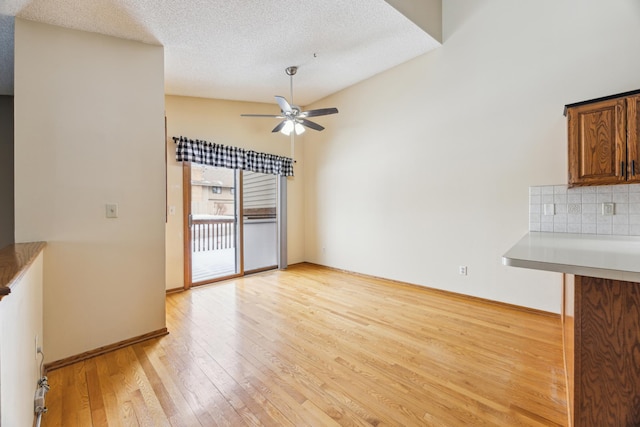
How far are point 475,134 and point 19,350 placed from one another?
13.4 feet

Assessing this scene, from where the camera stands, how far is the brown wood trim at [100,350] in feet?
6.68

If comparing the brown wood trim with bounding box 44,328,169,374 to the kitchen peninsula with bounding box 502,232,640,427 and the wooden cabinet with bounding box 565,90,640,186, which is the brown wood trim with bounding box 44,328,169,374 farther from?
the wooden cabinet with bounding box 565,90,640,186

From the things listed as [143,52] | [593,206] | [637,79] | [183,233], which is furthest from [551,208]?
[183,233]

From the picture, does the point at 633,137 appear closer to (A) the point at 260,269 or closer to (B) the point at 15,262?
(B) the point at 15,262

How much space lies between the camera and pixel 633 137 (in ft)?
6.96

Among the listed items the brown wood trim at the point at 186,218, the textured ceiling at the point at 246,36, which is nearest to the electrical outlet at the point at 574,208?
the textured ceiling at the point at 246,36

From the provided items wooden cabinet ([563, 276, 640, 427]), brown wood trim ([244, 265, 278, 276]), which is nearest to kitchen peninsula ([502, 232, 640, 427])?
wooden cabinet ([563, 276, 640, 427])

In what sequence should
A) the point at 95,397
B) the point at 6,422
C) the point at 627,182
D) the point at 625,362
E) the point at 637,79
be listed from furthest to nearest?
the point at 637,79, the point at 627,182, the point at 95,397, the point at 625,362, the point at 6,422

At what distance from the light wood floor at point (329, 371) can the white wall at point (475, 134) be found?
0.77 metres

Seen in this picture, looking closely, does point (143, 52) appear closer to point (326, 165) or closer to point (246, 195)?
point (246, 195)

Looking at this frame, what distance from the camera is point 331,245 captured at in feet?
16.6

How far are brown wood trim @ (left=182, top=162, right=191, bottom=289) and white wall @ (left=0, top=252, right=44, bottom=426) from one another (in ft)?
6.91

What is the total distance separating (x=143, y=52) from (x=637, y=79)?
14.2 ft

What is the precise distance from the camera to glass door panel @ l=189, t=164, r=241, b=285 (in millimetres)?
4145
